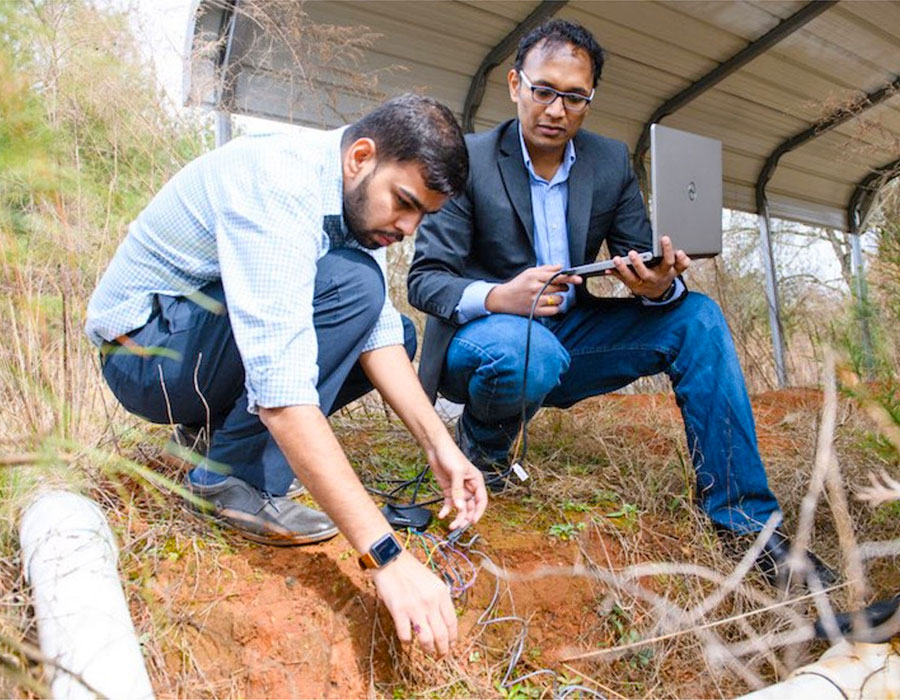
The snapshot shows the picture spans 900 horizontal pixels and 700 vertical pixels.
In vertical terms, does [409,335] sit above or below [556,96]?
below

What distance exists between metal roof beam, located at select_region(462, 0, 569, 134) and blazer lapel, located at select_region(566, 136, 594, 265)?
2.70 metres

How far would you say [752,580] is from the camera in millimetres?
1931

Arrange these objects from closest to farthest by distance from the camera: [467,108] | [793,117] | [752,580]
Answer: [752,580] < [467,108] < [793,117]

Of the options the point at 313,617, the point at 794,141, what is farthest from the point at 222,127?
the point at 794,141

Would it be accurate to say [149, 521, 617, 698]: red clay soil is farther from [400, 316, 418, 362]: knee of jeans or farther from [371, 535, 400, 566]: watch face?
[400, 316, 418, 362]: knee of jeans

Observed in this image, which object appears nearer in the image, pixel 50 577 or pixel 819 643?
pixel 50 577

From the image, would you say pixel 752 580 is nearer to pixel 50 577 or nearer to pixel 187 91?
pixel 50 577

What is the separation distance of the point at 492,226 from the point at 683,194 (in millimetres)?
596

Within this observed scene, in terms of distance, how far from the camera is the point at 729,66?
547 centimetres

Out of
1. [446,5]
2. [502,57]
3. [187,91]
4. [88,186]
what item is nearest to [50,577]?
[88,186]

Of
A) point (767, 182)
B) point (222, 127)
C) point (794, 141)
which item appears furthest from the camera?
point (767, 182)

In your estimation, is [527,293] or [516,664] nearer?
[516,664]

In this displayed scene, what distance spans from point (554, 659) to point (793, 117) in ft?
19.7

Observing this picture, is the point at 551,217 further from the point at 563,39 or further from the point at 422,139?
the point at 422,139
